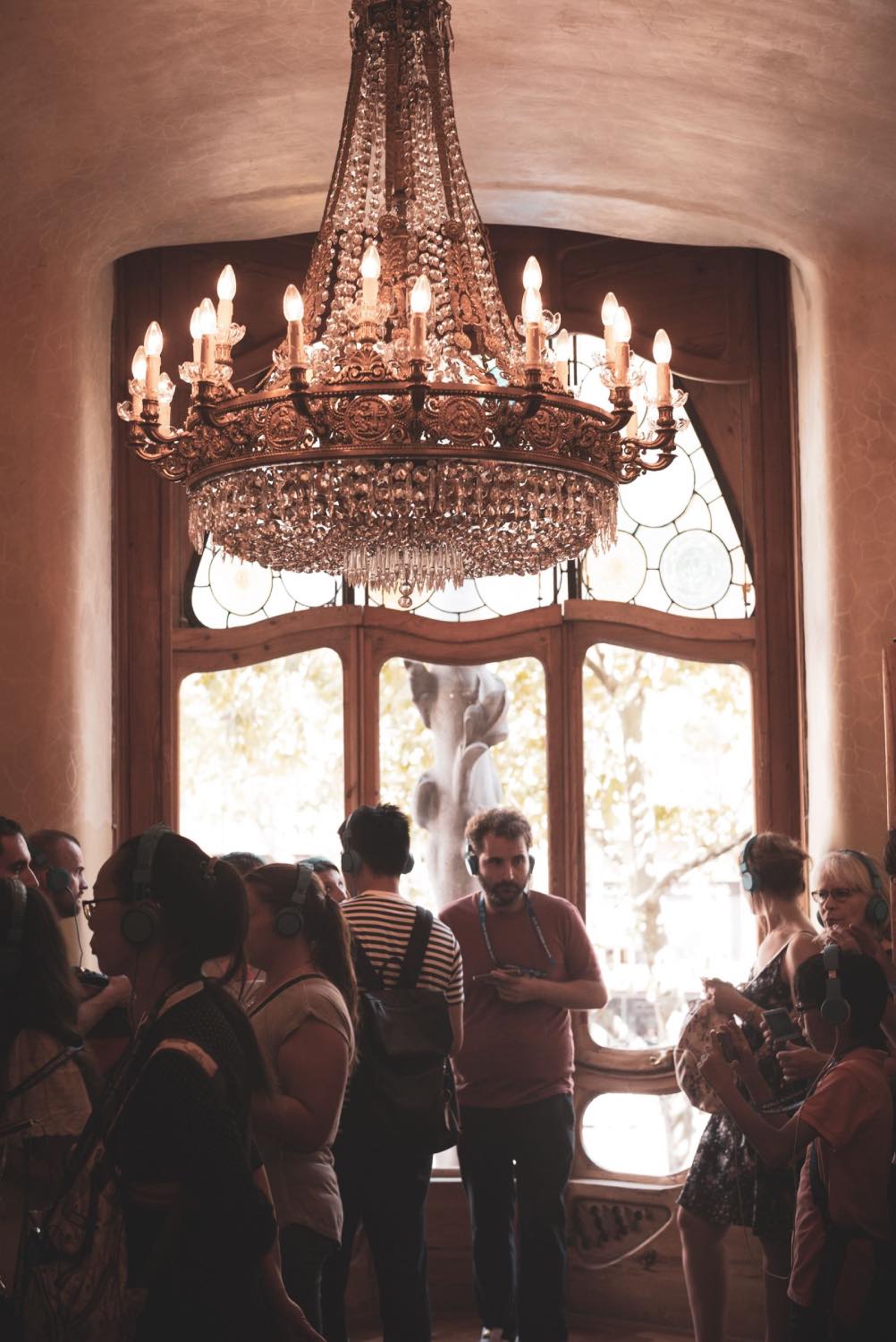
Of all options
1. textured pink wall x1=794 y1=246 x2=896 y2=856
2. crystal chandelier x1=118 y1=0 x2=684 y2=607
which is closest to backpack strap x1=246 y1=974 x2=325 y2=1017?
crystal chandelier x1=118 y1=0 x2=684 y2=607

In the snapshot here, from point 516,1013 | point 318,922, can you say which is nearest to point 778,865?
point 516,1013

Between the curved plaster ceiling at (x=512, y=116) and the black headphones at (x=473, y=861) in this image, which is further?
the black headphones at (x=473, y=861)

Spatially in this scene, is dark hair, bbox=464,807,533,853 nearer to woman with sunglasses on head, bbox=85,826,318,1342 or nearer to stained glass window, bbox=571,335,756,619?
stained glass window, bbox=571,335,756,619

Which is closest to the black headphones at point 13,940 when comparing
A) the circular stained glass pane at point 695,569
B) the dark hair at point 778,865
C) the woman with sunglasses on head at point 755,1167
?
the woman with sunglasses on head at point 755,1167

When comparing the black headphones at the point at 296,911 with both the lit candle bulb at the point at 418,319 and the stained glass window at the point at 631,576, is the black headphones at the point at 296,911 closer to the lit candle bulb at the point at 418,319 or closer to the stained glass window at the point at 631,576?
the lit candle bulb at the point at 418,319

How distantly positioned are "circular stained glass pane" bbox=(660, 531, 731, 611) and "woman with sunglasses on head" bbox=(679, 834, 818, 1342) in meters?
1.35

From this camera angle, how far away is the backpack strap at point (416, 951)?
3.96 meters

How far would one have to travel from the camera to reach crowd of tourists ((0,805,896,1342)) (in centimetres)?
231

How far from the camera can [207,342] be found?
9.86ft

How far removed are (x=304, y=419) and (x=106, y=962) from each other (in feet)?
3.50

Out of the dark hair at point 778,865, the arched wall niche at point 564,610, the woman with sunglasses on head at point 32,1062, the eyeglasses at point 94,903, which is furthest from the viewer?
the arched wall niche at point 564,610

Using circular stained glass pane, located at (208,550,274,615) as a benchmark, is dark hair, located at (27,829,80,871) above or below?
below

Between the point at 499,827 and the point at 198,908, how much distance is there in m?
2.40

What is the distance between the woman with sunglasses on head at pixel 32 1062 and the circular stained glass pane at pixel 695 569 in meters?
3.27
